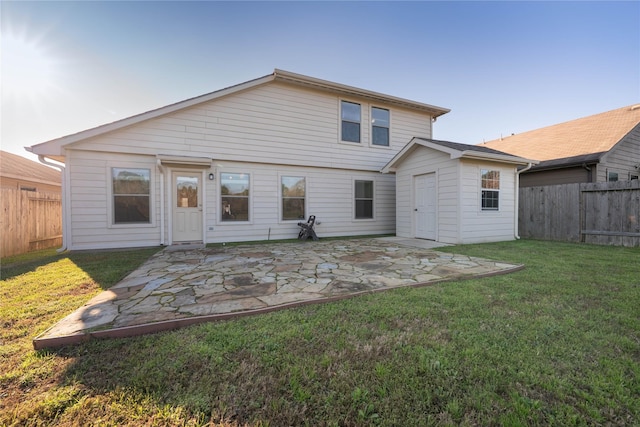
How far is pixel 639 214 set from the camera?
21.4 feet

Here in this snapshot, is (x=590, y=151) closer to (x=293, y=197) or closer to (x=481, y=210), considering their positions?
(x=481, y=210)

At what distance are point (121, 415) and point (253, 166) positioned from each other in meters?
7.28

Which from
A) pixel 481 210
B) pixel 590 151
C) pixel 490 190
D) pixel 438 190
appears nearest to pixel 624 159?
pixel 590 151

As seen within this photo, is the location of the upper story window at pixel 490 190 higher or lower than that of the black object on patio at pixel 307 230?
higher

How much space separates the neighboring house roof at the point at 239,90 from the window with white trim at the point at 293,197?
120 inches

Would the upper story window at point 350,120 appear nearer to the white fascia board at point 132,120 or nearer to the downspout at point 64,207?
the white fascia board at point 132,120

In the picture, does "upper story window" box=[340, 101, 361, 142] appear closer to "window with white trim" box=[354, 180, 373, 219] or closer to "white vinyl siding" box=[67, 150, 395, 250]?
"white vinyl siding" box=[67, 150, 395, 250]

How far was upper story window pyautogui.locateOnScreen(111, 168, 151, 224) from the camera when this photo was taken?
6.86m

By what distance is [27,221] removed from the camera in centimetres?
669

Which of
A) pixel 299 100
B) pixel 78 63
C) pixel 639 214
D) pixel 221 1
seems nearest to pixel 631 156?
pixel 639 214

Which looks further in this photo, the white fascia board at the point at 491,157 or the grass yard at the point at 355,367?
the white fascia board at the point at 491,157

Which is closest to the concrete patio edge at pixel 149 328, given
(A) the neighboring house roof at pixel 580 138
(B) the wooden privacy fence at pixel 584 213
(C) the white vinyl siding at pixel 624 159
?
(B) the wooden privacy fence at pixel 584 213

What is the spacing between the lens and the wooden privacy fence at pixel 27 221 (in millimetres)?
6000

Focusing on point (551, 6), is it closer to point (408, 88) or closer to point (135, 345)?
point (408, 88)
